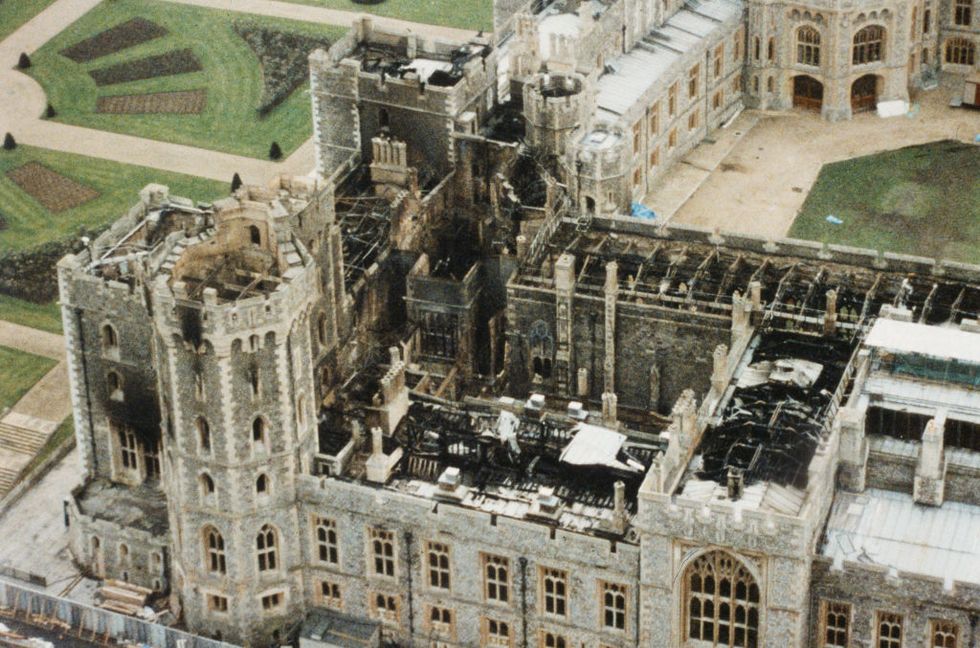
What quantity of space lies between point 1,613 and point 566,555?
118 feet

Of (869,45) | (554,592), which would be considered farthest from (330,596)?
(869,45)

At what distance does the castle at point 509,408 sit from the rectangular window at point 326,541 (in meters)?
0.18

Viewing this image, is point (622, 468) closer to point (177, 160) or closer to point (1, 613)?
point (1, 613)

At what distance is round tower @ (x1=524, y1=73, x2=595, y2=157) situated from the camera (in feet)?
506

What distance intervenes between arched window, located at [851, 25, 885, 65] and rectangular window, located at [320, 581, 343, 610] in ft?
278

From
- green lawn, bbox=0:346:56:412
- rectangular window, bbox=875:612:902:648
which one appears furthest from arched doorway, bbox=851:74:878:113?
rectangular window, bbox=875:612:902:648

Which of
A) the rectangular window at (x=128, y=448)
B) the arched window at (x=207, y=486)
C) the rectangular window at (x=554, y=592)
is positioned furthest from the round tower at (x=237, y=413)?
the rectangular window at (x=554, y=592)

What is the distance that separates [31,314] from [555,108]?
45.3m

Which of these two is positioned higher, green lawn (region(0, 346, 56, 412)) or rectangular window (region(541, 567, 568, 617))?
rectangular window (region(541, 567, 568, 617))

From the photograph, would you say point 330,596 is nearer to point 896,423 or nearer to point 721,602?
point 721,602

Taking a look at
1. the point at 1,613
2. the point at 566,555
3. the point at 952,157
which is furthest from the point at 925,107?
the point at 1,613

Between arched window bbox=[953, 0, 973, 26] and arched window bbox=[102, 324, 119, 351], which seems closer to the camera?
arched window bbox=[102, 324, 119, 351]

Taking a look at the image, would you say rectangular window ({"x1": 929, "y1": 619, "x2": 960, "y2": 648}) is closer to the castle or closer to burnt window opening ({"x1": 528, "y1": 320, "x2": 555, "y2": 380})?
the castle

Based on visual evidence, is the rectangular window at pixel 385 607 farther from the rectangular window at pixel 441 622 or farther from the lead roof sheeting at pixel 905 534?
the lead roof sheeting at pixel 905 534
